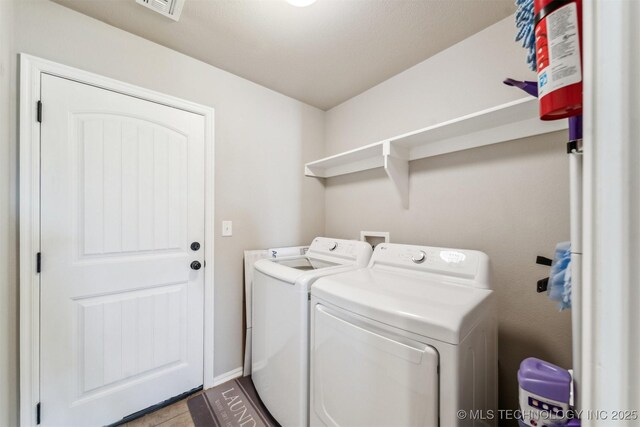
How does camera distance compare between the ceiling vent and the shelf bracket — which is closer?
the ceiling vent

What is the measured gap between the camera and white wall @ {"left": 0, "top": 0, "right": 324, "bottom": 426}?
1.23 meters

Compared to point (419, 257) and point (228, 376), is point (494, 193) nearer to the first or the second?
point (419, 257)

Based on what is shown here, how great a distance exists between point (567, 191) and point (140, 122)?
96.5 inches

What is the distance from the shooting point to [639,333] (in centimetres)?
30

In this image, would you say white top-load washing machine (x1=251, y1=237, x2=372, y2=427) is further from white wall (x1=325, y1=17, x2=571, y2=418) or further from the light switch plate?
white wall (x1=325, y1=17, x2=571, y2=418)

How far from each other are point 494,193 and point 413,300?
0.91 metres

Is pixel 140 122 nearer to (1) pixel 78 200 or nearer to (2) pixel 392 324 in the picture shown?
(1) pixel 78 200

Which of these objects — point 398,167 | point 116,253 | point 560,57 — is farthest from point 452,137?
point 116,253

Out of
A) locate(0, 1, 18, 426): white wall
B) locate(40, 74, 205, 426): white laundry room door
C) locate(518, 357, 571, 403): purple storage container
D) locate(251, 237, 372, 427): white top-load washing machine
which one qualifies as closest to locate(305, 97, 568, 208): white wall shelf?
locate(251, 237, 372, 427): white top-load washing machine

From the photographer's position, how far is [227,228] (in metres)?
1.92

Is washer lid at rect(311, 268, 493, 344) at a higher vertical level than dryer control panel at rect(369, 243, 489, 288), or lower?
lower

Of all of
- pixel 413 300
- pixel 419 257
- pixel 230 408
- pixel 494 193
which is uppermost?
pixel 494 193

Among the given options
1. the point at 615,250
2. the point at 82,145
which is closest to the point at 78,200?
the point at 82,145

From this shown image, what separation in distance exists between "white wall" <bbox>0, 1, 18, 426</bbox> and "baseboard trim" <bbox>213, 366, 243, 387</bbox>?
100cm
